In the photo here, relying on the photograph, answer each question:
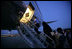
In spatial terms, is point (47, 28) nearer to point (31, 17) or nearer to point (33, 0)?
point (31, 17)

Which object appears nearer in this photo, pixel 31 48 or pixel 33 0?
pixel 31 48

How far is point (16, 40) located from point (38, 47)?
69.8 inches

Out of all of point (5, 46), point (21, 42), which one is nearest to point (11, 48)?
point (5, 46)

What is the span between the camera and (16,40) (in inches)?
227

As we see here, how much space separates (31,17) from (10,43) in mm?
4677

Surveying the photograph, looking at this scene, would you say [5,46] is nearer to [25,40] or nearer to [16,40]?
[16,40]

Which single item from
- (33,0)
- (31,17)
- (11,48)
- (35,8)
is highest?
(33,0)

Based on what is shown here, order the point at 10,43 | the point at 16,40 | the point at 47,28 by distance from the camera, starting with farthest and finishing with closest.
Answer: the point at 47,28, the point at 16,40, the point at 10,43

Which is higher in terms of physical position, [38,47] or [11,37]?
[11,37]

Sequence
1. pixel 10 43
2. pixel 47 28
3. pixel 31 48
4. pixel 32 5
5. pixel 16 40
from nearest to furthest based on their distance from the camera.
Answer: pixel 31 48 < pixel 10 43 < pixel 16 40 < pixel 47 28 < pixel 32 5

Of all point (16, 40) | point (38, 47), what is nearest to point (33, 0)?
point (16, 40)

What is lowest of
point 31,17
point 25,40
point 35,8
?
point 25,40

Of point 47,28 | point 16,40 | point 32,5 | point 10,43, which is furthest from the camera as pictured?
point 32,5

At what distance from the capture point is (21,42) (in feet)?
17.9
